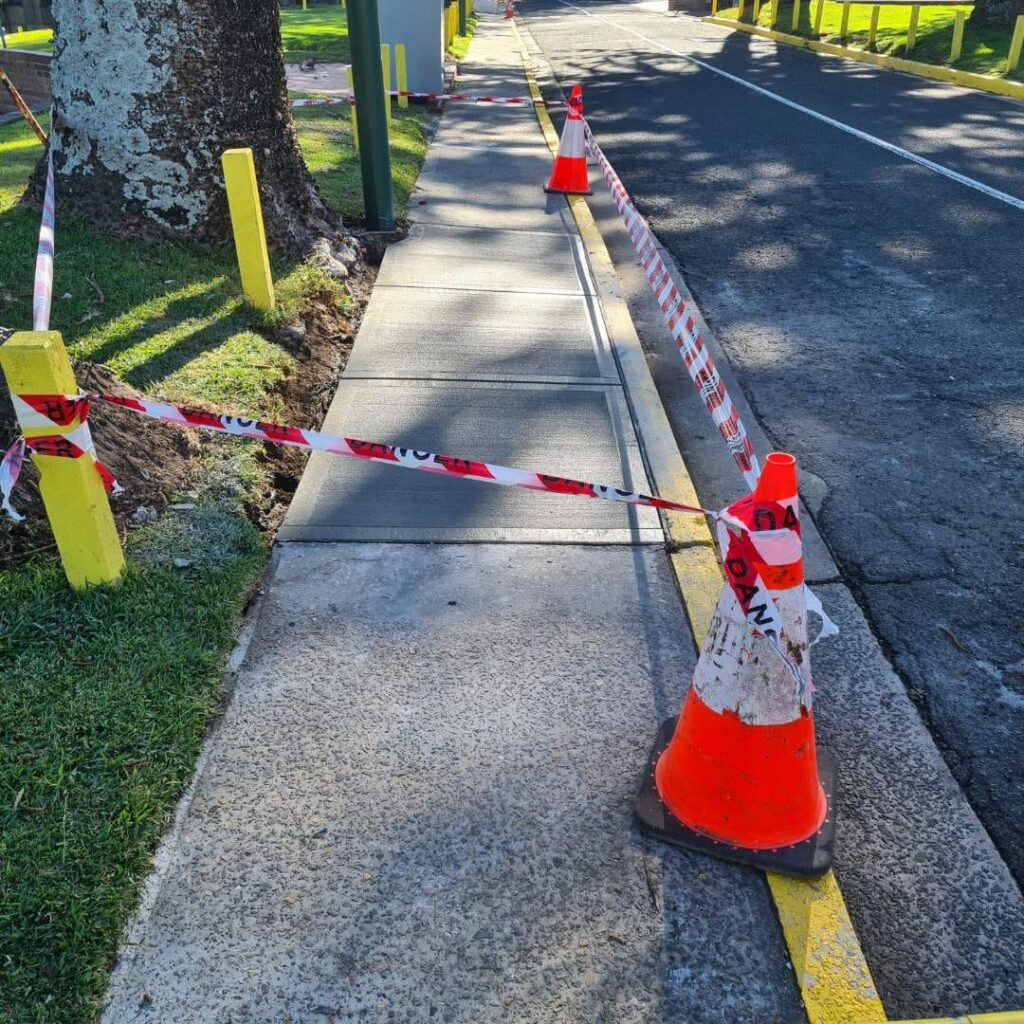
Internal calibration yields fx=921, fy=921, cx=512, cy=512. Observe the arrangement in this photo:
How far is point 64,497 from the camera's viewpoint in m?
2.94

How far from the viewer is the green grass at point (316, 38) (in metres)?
19.2

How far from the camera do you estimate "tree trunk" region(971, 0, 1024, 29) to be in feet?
65.4

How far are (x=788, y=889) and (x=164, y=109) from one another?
5.52 m

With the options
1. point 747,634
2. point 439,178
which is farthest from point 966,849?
point 439,178

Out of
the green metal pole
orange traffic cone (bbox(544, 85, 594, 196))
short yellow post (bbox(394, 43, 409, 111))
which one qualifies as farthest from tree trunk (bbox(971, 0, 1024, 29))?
the green metal pole

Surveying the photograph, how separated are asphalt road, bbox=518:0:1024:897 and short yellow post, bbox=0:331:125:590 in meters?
2.55

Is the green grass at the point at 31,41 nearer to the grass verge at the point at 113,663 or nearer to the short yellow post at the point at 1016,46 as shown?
the short yellow post at the point at 1016,46

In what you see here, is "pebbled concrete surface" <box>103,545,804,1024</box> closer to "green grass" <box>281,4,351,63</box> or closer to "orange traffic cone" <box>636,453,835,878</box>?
"orange traffic cone" <box>636,453,835,878</box>

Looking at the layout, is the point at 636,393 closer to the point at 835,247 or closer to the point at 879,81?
the point at 835,247

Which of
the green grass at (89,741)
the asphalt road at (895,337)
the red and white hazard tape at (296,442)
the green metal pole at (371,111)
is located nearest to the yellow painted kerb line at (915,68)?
the asphalt road at (895,337)

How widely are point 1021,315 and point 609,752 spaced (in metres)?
5.05

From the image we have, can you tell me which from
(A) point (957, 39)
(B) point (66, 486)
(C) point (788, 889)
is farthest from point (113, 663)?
(A) point (957, 39)

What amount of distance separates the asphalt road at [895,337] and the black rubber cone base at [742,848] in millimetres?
493

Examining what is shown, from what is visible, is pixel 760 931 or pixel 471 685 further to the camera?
pixel 471 685
